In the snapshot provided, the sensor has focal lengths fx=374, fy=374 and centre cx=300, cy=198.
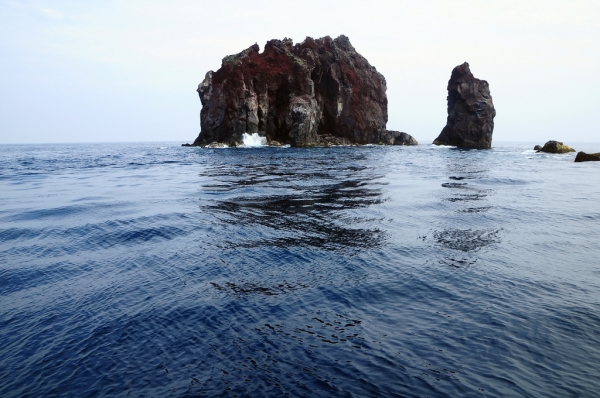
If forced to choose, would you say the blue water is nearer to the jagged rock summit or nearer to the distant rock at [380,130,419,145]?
the jagged rock summit

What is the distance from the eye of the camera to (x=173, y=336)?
6707 millimetres

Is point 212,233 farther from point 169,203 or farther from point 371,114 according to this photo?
point 371,114

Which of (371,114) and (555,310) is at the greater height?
(371,114)

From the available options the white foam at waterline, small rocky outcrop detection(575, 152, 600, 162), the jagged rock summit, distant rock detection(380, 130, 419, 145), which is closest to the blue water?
small rocky outcrop detection(575, 152, 600, 162)

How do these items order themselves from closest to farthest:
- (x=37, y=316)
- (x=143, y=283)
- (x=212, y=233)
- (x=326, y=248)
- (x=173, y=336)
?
(x=173, y=336), (x=37, y=316), (x=143, y=283), (x=326, y=248), (x=212, y=233)

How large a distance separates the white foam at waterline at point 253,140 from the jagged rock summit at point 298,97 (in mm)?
896

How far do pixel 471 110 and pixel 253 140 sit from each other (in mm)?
60956

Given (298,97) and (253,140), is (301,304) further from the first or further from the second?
(298,97)

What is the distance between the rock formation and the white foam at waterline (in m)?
56.1

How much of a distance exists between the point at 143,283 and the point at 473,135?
111213 millimetres

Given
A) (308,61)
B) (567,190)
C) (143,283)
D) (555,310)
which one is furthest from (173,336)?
(308,61)

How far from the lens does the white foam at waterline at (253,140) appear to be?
9450 cm

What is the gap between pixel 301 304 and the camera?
8.05 meters

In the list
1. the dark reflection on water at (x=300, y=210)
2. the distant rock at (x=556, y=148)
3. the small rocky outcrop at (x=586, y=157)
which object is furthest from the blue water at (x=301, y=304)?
the distant rock at (x=556, y=148)
